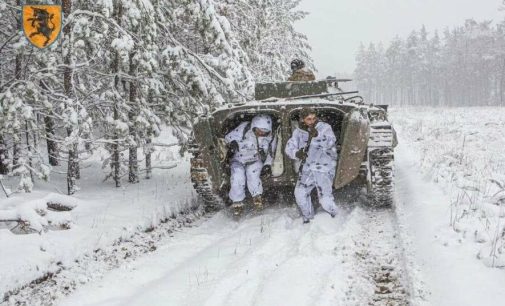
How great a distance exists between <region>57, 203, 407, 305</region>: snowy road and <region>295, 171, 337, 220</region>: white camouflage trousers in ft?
0.86

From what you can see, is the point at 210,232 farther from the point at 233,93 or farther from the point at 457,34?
the point at 457,34

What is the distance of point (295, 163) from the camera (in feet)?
23.3

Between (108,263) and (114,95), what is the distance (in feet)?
13.4

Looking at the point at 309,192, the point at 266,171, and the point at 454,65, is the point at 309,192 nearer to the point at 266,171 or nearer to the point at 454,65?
the point at 266,171

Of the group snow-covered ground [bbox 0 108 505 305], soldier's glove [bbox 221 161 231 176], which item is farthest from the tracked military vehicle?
snow-covered ground [bbox 0 108 505 305]

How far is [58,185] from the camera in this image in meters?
9.34

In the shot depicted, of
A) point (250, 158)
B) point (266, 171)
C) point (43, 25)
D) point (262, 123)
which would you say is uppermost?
point (43, 25)

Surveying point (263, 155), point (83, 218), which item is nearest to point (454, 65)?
point (263, 155)

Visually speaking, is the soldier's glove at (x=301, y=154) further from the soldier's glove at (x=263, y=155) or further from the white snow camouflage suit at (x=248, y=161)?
the soldier's glove at (x=263, y=155)

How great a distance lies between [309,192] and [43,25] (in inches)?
178

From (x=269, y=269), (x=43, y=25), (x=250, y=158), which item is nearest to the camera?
A: (x=269, y=269)

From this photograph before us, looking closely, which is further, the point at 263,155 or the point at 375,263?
the point at 263,155

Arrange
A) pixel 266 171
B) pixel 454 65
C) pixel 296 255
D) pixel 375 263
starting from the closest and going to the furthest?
1. pixel 375 263
2. pixel 296 255
3. pixel 266 171
4. pixel 454 65

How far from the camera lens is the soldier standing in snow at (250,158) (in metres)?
6.98
